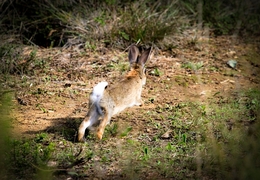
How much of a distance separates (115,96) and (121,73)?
189 cm

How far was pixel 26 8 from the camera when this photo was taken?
27.0ft

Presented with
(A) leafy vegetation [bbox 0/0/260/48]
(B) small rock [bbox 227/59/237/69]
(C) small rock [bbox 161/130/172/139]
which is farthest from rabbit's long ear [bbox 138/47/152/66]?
(B) small rock [bbox 227/59/237/69]

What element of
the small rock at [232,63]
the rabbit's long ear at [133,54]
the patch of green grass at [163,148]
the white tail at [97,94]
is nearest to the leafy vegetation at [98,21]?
the small rock at [232,63]

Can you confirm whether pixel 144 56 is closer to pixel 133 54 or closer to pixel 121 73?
pixel 133 54

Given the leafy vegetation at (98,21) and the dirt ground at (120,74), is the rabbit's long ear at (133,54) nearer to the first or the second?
the dirt ground at (120,74)

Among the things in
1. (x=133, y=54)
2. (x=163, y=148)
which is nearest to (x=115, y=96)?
(x=163, y=148)

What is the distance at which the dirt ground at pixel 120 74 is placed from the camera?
5656mm

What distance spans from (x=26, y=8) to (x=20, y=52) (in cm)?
142

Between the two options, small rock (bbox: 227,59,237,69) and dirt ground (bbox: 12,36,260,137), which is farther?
small rock (bbox: 227,59,237,69)

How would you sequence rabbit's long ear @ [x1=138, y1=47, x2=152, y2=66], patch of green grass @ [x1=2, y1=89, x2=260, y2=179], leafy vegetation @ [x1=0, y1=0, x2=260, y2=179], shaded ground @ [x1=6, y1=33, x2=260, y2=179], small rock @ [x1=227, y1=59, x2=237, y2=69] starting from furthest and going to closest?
1. small rock @ [x1=227, y1=59, x2=237, y2=69]
2. rabbit's long ear @ [x1=138, y1=47, x2=152, y2=66]
3. shaded ground @ [x1=6, y1=33, x2=260, y2=179]
4. leafy vegetation @ [x1=0, y1=0, x2=260, y2=179]
5. patch of green grass @ [x1=2, y1=89, x2=260, y2=179]

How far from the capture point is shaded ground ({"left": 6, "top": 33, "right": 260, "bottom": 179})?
→ 5.24 m

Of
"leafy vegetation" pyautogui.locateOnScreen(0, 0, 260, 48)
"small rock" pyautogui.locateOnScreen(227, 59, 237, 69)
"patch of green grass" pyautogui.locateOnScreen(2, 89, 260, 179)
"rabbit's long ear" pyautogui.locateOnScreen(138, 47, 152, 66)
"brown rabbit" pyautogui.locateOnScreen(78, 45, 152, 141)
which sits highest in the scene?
"leafy vegetation" pyautogui.locateOnScreen(0, 0, 260, 48)

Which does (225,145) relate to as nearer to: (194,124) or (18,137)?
(194,124)

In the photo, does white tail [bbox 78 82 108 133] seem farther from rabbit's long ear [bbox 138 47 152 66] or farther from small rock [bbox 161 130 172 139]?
rabbit's long ear [bbox 138 47 152 66]
